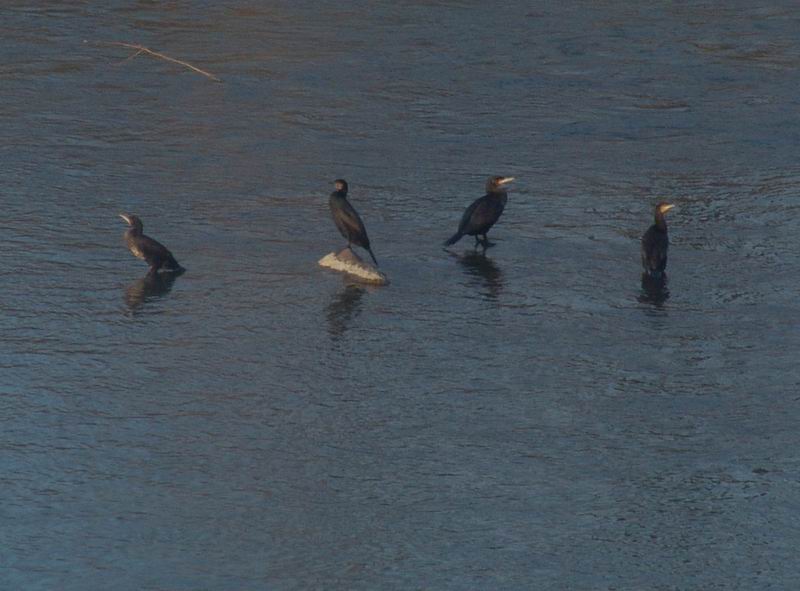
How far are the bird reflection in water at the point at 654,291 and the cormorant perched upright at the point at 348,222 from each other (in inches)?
76.7

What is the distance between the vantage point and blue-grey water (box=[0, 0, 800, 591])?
755 centimetres

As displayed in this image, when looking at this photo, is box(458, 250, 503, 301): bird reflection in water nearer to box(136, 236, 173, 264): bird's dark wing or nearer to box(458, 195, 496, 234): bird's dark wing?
box(458, 195, 496, 234): bird's dark wing

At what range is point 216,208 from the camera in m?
13.2

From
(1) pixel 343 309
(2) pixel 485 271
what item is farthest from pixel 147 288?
(2) pixel 485 271

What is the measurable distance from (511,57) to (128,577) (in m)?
12.4

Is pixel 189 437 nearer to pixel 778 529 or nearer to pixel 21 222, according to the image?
pixel 778 529

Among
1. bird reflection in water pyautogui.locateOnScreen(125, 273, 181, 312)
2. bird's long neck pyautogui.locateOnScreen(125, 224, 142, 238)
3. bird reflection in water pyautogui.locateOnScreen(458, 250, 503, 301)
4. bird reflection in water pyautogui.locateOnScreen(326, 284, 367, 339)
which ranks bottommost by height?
bird reflection in water pyautogui.locateOnScreen(125, 273, 181, 312)

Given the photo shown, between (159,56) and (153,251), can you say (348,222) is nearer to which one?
(153,251)

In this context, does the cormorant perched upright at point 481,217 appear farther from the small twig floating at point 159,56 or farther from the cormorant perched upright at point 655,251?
the small twig floating at point 159,56

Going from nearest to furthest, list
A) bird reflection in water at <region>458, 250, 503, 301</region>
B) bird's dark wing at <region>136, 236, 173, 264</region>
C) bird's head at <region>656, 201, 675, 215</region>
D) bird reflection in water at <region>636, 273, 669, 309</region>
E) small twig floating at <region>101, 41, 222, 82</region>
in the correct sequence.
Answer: bird reflection in water at <region>636, 273, 669, 309</region> → bird's dark wing at <region>136, 236, 173, 264</region> → bird reflection in water at <region>458, 250, 503, 301</region> → bird's head at <region>656, 201, 675, 215</region> → small twig floating at <region>101, 41, 222, 82</region>

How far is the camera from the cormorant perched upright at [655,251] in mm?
11734

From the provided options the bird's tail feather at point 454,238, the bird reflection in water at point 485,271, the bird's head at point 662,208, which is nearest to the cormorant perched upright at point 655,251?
the bird's head at point 662,208

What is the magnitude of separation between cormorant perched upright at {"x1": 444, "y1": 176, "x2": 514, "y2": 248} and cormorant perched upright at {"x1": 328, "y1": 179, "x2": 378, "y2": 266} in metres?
0.79

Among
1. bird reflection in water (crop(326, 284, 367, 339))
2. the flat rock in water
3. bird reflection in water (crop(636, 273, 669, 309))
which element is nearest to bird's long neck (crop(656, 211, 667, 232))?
bird reflection in water (crop(636, 273, 669, 309))
